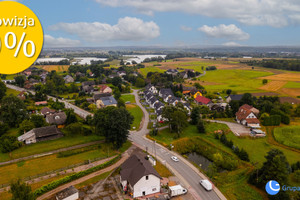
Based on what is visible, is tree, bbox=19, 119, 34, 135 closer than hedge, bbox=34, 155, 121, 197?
No

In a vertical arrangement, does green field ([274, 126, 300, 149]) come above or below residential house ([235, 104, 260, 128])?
below

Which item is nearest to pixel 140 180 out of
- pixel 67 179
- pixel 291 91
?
pixel 67 179

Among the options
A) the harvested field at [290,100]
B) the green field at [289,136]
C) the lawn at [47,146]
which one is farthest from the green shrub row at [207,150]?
the harvested field at [290,100]

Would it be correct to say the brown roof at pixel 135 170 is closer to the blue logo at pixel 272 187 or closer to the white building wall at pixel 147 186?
the white building wall at pixel 147 186

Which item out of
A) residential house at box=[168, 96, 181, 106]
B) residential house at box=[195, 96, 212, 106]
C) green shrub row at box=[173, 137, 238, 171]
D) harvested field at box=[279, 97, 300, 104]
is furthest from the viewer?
harvested field at box=[279, 97, 300, 104]

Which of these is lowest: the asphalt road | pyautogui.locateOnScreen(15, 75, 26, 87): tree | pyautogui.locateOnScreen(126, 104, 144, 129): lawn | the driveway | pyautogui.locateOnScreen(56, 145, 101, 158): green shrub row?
the asphalt road

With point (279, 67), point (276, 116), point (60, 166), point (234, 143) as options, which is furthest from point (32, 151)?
point (279, 67)

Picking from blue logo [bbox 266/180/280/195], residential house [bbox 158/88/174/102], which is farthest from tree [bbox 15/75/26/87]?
blue logo [bbox 266/180/280/195]

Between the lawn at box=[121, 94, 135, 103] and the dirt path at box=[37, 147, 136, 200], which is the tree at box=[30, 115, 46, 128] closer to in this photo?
the dirt path at box=[37, 147, 136, 200]
